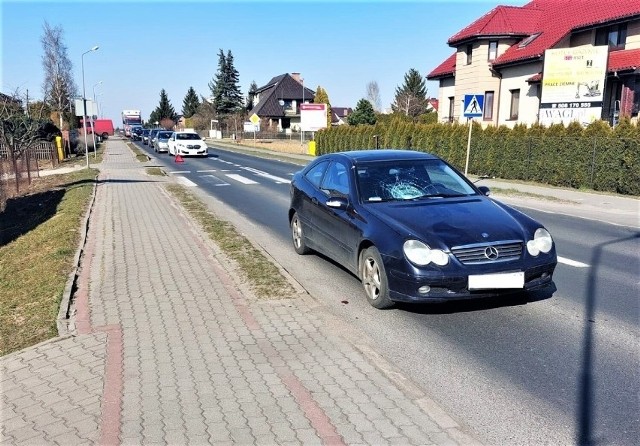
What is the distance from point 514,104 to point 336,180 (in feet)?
88.5

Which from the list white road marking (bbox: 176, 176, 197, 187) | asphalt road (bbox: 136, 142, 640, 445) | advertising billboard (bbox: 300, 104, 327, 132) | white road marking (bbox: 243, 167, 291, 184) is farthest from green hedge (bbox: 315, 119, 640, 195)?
advertising billboard (bbox: 300, 104, 327, 132)

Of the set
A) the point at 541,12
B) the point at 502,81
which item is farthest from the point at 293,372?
the point at 541,12

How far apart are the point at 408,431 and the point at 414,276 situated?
1840 mm

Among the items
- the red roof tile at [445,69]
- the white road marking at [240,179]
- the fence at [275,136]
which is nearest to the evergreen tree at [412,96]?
the fence at [275,136]

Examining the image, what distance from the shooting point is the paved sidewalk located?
321 cm

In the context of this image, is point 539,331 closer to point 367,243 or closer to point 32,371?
point 367,243

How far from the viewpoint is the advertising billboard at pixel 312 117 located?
48.0 meters

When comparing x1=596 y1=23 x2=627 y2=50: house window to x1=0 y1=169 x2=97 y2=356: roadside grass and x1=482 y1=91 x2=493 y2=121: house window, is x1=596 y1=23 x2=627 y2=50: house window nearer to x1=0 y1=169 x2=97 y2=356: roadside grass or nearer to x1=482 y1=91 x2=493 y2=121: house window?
x1=482 y1=91 x2=493 y2=121: house window

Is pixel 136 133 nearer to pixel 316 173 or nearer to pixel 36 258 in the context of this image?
pixel 36 258

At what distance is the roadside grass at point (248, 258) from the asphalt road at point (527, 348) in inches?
13.9

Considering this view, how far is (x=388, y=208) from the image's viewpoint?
5680 mm

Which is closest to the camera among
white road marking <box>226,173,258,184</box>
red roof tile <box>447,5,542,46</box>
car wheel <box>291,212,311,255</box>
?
Answer: car wheel <box>291,212,311,255</box>

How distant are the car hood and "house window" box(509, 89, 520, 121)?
26854mm

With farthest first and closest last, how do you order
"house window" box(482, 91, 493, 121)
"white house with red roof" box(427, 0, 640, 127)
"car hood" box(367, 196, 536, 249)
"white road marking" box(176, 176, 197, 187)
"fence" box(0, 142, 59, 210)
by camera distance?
"house window" box(482, 91, 493, 121) → "white house with red roof" box(427, 0, 640, 127) → "white road marking" box(176, 176, 197, 187) → "fence" box(0, 142, 59, 210) → "car hood" box(367, 196, 536, 249)
